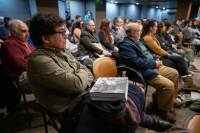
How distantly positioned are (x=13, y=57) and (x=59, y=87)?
3.41 feet

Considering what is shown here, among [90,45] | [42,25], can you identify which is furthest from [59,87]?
[90,45]

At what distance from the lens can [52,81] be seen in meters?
0.92

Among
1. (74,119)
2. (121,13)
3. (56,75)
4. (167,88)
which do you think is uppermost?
(121,13)

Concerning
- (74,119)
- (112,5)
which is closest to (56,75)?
(74,119)

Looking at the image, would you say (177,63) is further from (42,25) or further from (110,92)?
(42,25)

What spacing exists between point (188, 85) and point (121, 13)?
471 inches

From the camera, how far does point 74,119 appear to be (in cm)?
94

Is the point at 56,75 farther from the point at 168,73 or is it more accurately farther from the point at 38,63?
the point at 168,73

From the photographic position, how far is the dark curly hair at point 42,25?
3.25 ft

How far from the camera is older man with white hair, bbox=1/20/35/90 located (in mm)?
1600

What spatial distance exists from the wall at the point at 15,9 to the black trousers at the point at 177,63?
5293 mm

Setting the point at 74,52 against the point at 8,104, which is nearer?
the point at 8,104

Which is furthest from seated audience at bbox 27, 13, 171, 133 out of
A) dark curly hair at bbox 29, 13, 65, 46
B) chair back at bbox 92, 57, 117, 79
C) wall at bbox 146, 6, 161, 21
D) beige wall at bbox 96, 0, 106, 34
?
wall at bbox 146, 6, 161, 21

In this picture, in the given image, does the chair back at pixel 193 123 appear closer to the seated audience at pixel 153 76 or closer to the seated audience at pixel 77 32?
the seated audience at pixel 153 76
